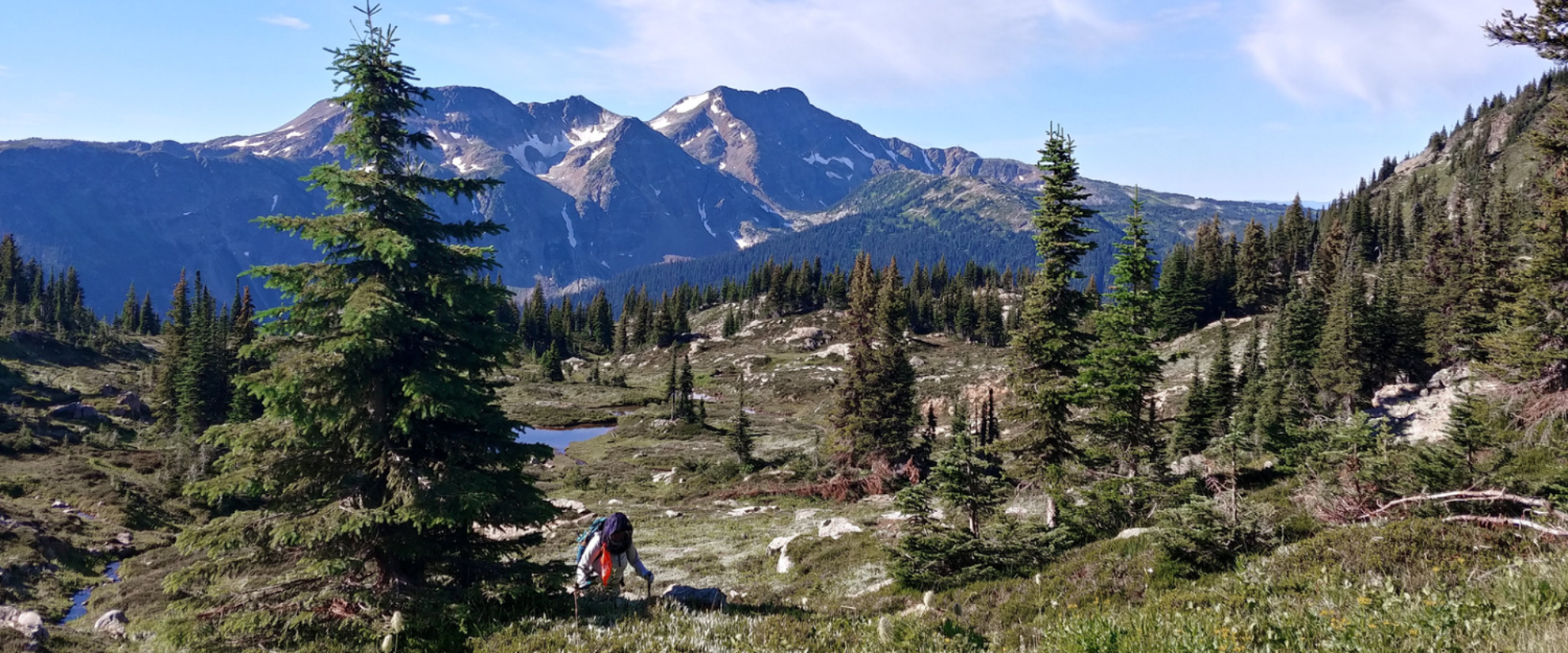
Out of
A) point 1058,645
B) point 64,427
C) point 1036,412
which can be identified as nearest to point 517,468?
point 1058,645

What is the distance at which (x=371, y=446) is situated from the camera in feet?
41.0

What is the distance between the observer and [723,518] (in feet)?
131

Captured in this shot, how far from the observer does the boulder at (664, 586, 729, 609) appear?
12.2 meters

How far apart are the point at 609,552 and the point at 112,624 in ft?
75.2

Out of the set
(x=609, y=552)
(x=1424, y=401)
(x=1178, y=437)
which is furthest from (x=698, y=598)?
(x=1424, y=401)

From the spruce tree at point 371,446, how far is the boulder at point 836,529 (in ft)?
49.1

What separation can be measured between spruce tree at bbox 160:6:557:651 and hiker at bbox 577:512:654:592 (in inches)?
60.3

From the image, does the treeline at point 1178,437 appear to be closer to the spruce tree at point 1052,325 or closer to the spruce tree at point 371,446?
the spruce tree at point 1052,325

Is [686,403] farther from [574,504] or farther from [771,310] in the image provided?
[771,310]

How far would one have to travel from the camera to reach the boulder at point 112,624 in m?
21.8

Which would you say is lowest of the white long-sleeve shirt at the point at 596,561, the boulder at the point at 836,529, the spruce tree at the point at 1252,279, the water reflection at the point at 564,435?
the water reflection at the point at 564,435

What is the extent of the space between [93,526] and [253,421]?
3928cm

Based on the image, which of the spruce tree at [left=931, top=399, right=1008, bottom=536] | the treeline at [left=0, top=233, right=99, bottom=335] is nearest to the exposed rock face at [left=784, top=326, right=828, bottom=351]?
the treeline at [left=0, top=233, right=99, bottom=335]

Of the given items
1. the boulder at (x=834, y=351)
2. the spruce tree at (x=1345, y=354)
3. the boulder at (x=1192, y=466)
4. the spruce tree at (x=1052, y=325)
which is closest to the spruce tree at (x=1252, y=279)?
the spruce tree at (x=1345, y=354)
